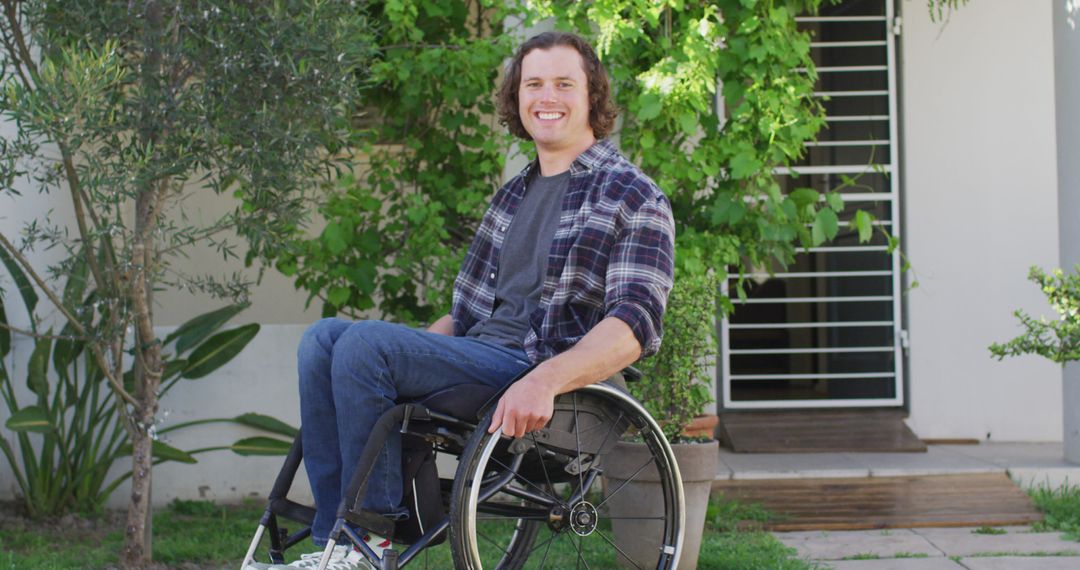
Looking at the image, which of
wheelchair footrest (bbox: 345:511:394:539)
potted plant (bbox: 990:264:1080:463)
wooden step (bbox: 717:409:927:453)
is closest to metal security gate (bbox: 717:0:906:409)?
wooden step (bbox: 717:409:927:453)

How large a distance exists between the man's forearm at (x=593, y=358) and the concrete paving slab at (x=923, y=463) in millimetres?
2757

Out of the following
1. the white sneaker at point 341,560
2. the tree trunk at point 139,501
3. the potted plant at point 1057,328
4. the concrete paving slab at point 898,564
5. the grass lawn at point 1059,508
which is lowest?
the grass lawn at point 1059,508

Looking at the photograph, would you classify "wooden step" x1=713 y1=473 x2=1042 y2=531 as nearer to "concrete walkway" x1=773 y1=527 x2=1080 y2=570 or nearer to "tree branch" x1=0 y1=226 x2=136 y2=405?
"concrete walkway" x1=773 y1=527 x2=1080 y2=570

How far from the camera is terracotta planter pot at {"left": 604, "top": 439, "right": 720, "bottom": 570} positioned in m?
3.66

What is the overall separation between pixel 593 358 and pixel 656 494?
4.06ft

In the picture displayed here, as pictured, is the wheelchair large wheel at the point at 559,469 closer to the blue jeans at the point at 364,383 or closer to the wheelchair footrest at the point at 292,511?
the blue jeans at the point at 364,383

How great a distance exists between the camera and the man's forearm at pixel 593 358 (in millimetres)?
2555

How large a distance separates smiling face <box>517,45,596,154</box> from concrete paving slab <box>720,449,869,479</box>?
241cm

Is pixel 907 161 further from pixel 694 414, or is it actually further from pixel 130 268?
pixel 130 268

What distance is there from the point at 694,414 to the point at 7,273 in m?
3.01

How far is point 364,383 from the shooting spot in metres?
2.55

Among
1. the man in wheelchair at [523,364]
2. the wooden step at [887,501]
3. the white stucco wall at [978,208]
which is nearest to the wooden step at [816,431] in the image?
the white stucco wall at [978,208]

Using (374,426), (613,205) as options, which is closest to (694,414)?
(613,205)

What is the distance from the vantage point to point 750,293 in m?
8.22
